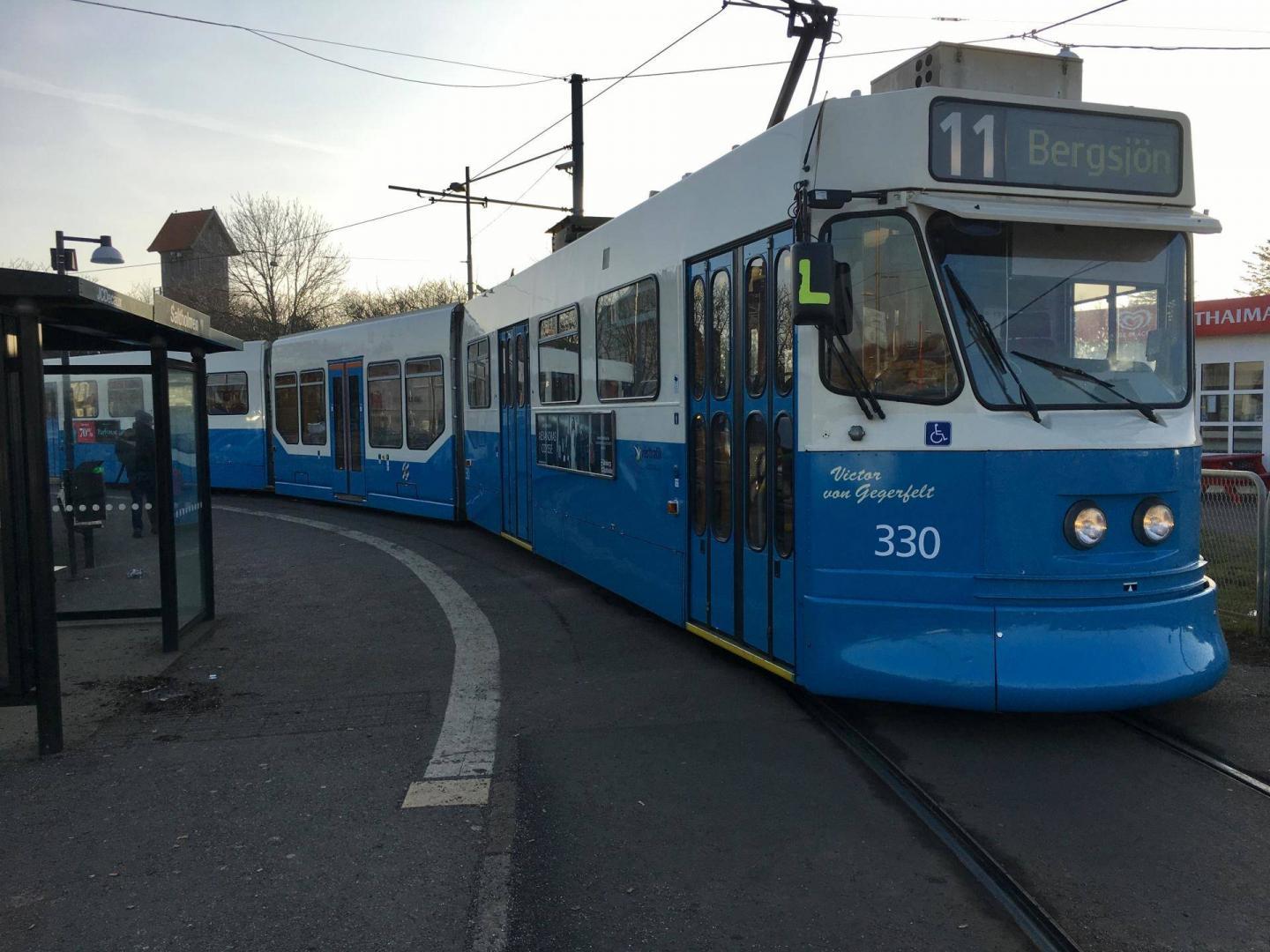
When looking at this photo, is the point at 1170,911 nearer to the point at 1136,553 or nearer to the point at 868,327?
the point at 1136,553

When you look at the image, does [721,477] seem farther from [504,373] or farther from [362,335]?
[362,335]

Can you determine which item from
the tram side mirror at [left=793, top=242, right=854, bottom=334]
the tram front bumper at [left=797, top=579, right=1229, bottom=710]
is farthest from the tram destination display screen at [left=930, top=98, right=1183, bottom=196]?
the tram front bumper at [left=797, top=579, right=1229, bottom=710]

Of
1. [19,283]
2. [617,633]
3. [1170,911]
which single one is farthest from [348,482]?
[1170,911]

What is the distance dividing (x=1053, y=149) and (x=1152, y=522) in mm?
2038

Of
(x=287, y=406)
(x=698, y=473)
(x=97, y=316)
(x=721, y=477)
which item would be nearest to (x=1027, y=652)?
(x=721, y=477)

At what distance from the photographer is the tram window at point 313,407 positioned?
18.7 m

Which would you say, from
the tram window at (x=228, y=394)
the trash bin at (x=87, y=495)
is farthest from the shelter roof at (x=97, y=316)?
the tram window at (x=228, y=394)

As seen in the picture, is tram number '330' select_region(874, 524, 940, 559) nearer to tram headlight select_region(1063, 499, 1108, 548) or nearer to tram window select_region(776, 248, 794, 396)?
tram headlight select_region(1063, 499, 1108, 548)

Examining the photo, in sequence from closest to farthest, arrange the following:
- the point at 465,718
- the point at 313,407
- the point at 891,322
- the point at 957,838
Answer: the point at 957,838, the point at 891,322, the point at 465,718, the point at 313,407

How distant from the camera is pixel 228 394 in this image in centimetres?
2120

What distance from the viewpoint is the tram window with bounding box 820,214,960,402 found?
205 inches

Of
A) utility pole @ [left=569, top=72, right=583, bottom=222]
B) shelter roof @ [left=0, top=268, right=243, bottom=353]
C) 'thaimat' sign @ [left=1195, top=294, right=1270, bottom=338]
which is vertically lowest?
shelter roof @ [left=0, top=268, right=243, bottom=353]

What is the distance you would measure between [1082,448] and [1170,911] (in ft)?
7.73

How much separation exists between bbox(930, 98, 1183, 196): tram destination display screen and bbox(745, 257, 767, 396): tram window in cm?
121
